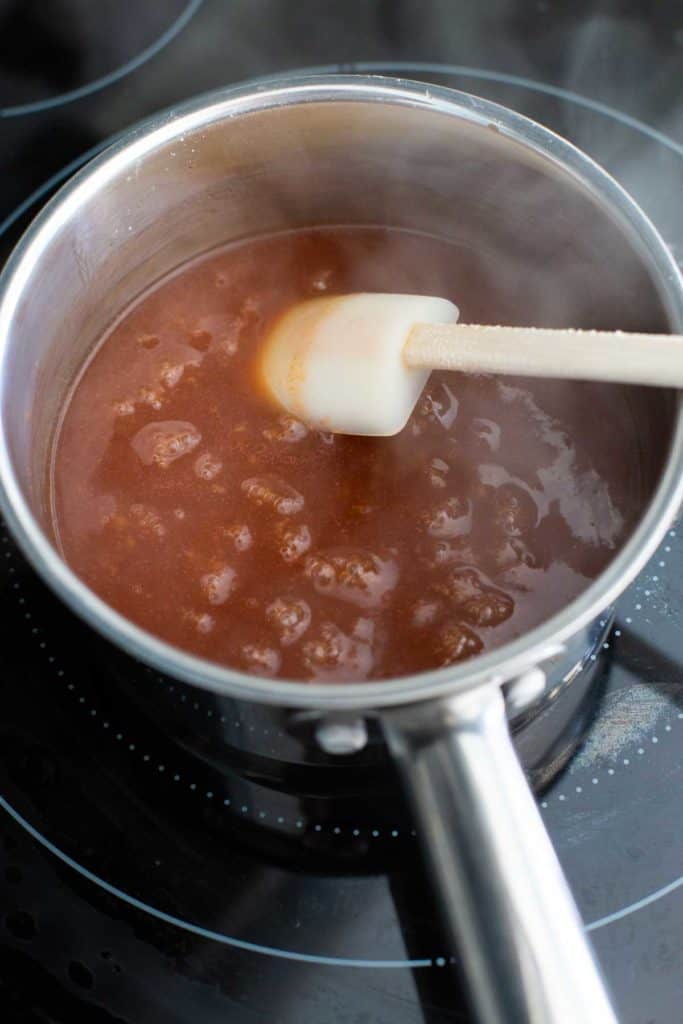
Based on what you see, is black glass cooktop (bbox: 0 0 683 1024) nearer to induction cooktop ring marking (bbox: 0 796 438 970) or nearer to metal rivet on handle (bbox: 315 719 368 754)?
induction cooktop ring marking (bbox: 0 796 438 970)

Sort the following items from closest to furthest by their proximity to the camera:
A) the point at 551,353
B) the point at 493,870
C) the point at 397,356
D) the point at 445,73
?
the point at 493,870 → the point at 551,353 → the point at 397,356 → the point at 445,73

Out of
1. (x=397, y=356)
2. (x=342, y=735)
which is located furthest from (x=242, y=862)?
(x=397, y=356)

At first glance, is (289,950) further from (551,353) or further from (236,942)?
(551,353)

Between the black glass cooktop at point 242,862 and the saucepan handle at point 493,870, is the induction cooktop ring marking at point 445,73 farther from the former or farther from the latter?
the saucepan handle at point 493,870

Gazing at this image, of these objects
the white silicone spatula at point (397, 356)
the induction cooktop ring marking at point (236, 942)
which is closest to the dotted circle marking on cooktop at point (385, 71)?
the induction cooktop ring marking at point (236, 942)

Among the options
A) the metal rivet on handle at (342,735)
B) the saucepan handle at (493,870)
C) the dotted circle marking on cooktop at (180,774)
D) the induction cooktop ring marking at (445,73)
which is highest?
the induction cooktop ring marking at (445,73)

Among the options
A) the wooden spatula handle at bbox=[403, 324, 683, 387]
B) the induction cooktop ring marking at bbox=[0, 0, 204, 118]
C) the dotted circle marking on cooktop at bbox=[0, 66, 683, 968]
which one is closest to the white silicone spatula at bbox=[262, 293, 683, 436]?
the wooden spatula handle at bbox=[403, 324, 683, 387]

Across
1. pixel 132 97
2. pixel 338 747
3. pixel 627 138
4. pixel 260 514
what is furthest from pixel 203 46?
pixel 338 747
